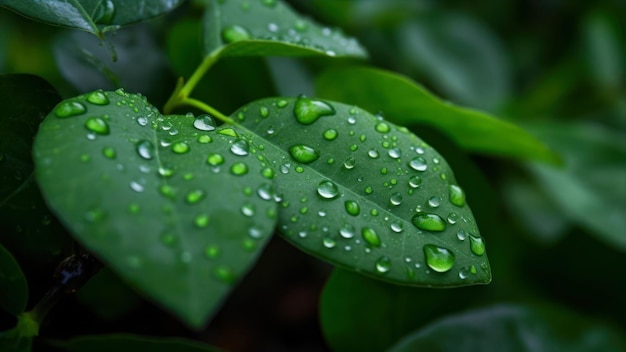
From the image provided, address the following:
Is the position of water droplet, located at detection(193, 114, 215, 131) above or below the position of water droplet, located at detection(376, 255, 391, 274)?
above

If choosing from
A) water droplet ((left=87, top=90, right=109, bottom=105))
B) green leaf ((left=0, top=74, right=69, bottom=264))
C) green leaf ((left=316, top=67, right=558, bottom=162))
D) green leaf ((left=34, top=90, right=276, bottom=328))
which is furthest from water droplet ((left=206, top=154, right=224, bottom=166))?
green leaf ((left=316, top=67, right=558, bottom=162))

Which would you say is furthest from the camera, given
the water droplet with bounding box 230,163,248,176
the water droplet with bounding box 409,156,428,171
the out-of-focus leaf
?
the out-of-focus leaf

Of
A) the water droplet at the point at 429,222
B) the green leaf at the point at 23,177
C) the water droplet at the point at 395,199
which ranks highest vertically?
the water droplet at the point at 395,199

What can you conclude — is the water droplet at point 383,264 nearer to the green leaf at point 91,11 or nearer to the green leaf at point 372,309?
the green leaf at point 372,309

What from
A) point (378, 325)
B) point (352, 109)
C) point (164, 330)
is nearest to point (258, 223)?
point (352, 109)

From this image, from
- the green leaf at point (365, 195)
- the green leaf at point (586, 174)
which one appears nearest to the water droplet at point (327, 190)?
the green leaf at point (365, 195)

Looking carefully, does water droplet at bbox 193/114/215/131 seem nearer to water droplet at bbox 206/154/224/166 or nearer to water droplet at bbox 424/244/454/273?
water droplet at bbox 206/154/224/166

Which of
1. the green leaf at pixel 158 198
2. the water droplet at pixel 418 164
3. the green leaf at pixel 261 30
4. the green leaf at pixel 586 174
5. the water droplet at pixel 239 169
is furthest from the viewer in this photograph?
the green leaf at pixel 586 174
